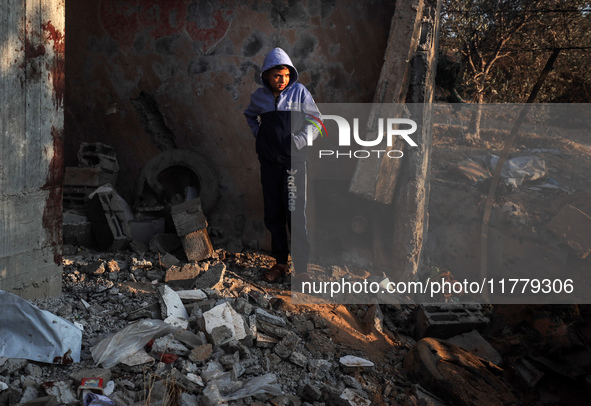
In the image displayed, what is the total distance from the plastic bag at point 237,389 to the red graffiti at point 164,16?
14.0 feet

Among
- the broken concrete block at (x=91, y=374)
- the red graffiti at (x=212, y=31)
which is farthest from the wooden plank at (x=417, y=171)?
the broken concrete block at (x=91, y=374)

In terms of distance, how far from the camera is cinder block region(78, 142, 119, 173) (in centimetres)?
594

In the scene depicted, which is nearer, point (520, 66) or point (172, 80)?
point (172, 80)

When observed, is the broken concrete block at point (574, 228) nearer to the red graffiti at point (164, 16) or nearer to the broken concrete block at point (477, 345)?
the broken concrete block at point (477, 345)

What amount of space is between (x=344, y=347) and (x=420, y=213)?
6.71 ft

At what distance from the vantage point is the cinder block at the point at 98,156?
594cm

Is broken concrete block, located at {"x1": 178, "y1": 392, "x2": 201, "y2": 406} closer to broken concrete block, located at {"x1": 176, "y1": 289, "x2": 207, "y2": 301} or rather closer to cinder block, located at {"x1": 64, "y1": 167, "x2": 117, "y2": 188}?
broken concrete block, located at {"x1": 176, "y1": 289, "x2": 207, "y2": 301}

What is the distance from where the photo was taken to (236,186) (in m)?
6.30

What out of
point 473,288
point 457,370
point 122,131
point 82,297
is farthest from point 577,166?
point 82,297

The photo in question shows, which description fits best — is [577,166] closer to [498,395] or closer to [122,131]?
[498,395]

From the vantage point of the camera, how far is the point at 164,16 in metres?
6.11

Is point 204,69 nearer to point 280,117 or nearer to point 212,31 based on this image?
point 212,31

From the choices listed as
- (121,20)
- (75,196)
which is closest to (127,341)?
(75,196)

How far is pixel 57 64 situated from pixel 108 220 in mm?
1849
